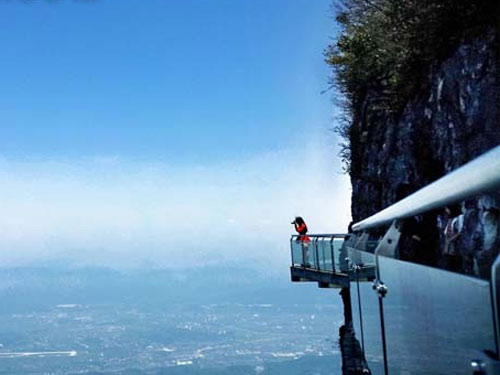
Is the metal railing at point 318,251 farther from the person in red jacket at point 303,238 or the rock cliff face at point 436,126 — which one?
the rock cliff face at point 436,126

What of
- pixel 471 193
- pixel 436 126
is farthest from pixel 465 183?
pixel 436 126

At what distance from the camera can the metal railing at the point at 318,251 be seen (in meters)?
15.2

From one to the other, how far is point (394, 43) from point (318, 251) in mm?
6353

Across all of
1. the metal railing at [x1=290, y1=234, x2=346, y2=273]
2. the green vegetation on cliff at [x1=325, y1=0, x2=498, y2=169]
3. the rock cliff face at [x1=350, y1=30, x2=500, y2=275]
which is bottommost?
the metal railing at [x1=290, y1=234, x2=346, y2=273]

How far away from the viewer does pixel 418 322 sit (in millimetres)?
2154

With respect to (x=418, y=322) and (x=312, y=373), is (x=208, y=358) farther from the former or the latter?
(x=418, y=322)

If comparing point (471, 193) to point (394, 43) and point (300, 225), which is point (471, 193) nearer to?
point (394, 43)

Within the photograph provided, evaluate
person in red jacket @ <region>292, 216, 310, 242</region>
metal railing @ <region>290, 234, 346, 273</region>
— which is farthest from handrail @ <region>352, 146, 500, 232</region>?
person in red jacket @ <region>292, 216, 310, 242</region>

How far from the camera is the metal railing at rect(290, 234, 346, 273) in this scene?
15.2 metres

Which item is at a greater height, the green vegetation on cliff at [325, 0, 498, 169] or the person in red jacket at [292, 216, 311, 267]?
the green vegetation on cliff at [325, 0, 498, 169]

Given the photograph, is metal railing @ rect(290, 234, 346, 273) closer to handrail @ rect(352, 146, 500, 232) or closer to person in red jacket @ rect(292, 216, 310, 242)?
person in red jacket @ rect(292, 216, 310, 242)

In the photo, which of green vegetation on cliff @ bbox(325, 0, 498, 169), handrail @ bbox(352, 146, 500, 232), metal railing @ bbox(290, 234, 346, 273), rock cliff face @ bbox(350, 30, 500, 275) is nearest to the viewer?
handrail @ bbox(352, 146, 500, 232)

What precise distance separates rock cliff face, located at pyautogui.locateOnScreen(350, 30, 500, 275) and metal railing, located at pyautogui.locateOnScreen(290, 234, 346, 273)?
203 centimetres

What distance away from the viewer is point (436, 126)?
38.6 ft
